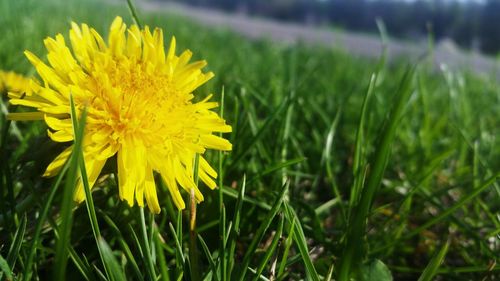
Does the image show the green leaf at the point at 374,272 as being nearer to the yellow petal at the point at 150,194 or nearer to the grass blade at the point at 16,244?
the yellow petal at the point at 150,194

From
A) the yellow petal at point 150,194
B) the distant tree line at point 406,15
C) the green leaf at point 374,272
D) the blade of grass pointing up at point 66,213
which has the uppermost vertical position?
the blade of grass pointing up at point 66,213

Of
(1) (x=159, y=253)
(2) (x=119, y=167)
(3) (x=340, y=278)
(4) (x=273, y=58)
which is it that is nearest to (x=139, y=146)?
(2) (x=119, y=167)

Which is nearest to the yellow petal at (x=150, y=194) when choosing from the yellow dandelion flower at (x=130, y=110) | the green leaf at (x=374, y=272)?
the yellow dandelion flower at (x=130, y=110)

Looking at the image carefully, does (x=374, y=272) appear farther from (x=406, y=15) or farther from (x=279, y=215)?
(x=406, y=15)

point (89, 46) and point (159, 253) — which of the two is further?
point (89, 46)

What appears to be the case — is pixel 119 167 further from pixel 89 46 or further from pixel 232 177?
pixel 232 177

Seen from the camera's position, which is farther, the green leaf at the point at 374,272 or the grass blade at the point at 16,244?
the green leaf at the point at 374,272
